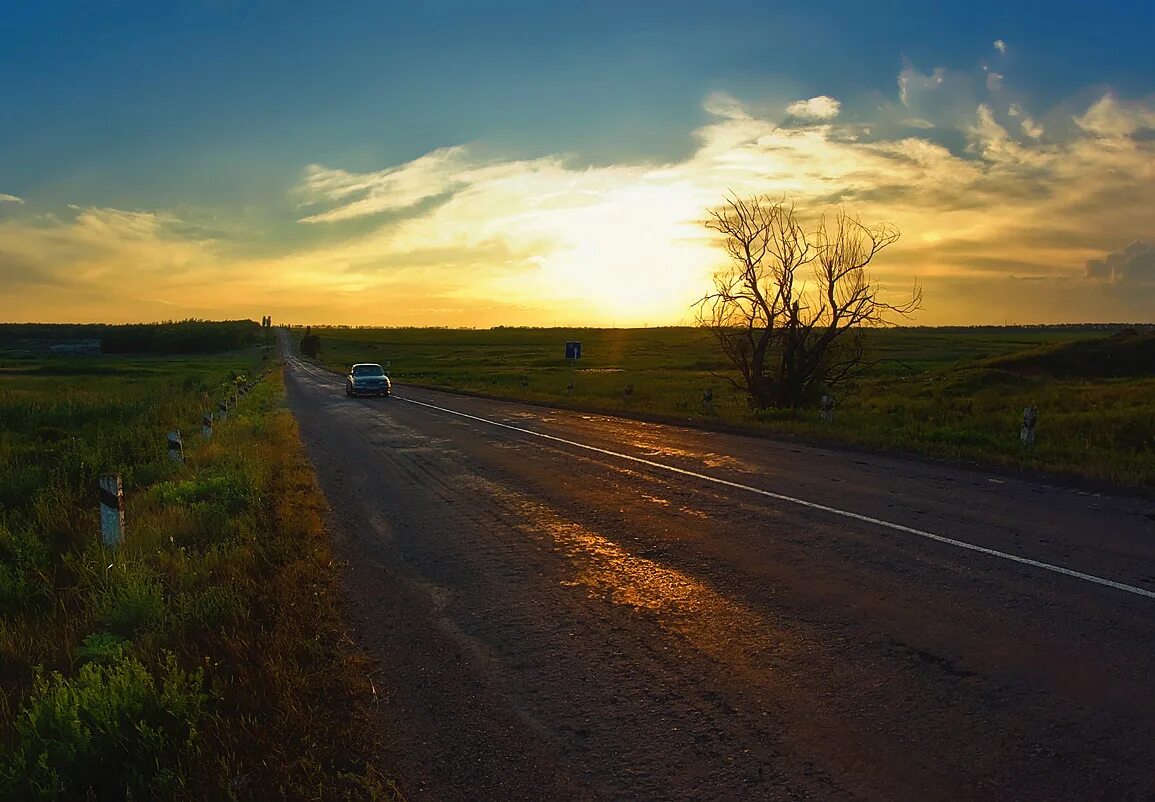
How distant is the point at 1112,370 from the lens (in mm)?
38812

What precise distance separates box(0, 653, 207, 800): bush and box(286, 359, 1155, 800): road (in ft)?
3.27

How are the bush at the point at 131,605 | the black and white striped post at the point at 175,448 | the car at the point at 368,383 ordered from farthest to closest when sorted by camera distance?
1. the car at the point at 368,383
2. the black and white striped post at the point at 175,448
3. the bush at the point at 131,605

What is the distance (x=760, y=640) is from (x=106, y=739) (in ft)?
12.3

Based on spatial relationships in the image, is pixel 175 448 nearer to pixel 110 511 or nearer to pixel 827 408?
pixel 110 511

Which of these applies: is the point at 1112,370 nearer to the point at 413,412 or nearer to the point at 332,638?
the point at 413,412

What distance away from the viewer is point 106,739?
3648 millimetres

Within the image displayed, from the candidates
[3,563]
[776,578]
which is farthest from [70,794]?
[3,563]

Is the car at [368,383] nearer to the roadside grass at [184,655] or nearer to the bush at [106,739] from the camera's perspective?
the roadside grass at [184,655]

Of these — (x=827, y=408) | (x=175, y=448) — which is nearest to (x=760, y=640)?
(x=175, y=448)

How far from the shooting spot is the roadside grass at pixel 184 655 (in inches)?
136

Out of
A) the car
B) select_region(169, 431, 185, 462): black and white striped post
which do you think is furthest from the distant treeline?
select_region(169, 431, 185, 462): black and white striped post

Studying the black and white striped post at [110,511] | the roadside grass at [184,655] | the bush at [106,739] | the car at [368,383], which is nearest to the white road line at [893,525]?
the roadside grass at [184,655]

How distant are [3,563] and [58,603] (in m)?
1.87

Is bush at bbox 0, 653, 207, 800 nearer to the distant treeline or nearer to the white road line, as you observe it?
the white road line
